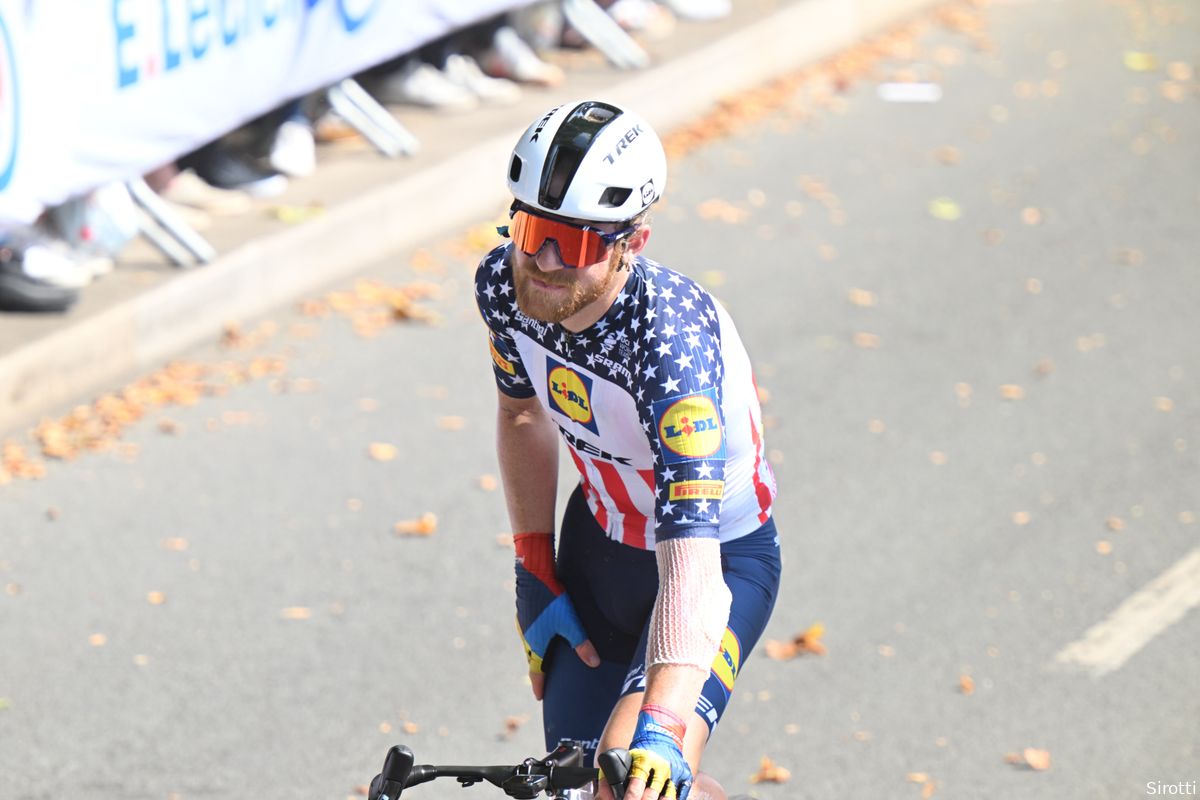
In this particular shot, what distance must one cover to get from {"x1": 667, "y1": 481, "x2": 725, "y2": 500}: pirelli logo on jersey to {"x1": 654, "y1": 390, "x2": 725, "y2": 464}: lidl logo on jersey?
0.06 metres

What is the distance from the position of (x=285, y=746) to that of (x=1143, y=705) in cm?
304

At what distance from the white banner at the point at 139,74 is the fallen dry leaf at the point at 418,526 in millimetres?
2528

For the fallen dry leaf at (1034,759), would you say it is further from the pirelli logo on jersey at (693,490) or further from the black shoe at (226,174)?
the black shoe at (226,174)

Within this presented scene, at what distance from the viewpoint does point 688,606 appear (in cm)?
332

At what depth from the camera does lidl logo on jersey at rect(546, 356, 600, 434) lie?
371 centimetres

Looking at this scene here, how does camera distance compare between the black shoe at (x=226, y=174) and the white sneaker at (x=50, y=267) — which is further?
the black shoe at (x=226, y=174)

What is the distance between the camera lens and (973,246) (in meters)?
9.82

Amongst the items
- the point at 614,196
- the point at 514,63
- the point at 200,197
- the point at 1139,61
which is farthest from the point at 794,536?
the point at 1139,61

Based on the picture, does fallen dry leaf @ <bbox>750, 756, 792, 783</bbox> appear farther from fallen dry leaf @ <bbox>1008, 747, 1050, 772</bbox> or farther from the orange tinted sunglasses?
the orange tinted sunglasses

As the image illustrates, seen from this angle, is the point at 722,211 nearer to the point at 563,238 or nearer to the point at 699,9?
the point at 699,9

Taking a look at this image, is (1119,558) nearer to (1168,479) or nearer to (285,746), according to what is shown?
(1168,479)

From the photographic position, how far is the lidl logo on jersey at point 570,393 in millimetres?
3707

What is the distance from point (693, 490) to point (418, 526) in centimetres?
354

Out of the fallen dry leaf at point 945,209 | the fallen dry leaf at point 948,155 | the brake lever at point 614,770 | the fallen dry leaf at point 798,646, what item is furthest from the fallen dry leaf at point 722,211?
the brake lever at point 614,770
